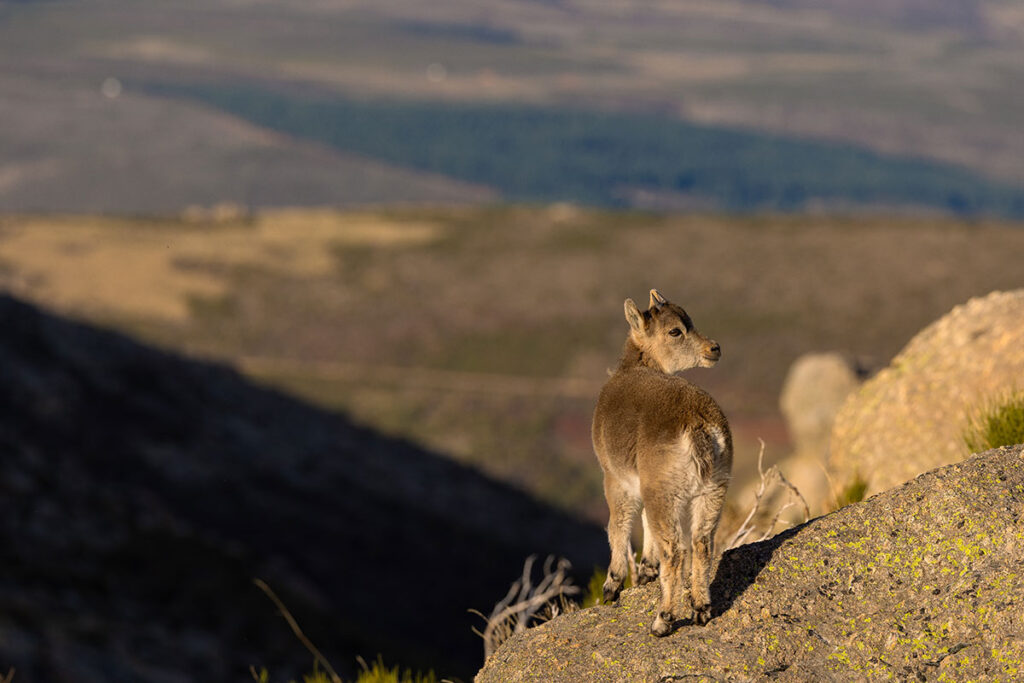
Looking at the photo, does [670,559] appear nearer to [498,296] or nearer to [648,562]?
[648,562]

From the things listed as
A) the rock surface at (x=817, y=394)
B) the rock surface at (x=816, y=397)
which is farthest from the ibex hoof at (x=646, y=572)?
the rock surface at (x=817, y=394)

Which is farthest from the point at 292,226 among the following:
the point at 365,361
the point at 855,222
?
the point at 855,222

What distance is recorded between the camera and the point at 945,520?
7.63 metres

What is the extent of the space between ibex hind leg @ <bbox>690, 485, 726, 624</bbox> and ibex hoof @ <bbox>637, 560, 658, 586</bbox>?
546 millimetres

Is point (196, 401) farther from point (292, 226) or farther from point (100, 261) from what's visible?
point (292, 226)

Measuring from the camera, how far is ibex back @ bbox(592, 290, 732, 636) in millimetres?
7707

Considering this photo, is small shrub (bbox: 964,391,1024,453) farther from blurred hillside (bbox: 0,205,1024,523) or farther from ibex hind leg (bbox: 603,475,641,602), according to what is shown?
blurred hillside (bbox: 0,205,1024,523)

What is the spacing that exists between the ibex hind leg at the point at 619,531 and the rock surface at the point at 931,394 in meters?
5.17

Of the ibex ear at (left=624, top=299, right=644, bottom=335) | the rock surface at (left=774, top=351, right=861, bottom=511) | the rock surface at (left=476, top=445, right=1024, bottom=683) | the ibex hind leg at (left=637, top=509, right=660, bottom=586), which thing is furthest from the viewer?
the rock surface at (left=774, top=351, right=861, bottom=511)

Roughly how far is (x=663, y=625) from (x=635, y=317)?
3089mm

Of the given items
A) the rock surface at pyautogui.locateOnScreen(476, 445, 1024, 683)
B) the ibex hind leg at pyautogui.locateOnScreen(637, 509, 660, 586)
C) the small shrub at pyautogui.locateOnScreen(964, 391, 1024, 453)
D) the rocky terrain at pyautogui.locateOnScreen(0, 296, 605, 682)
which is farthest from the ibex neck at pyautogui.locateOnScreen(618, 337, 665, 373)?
the rocky terrain at pyautogui.locateOnScreen(0, 296, 605, 682)

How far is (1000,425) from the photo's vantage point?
33.8 ft

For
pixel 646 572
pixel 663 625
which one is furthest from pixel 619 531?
pixel 663 625

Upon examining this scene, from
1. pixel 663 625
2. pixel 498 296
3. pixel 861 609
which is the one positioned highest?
pixel 861 609
